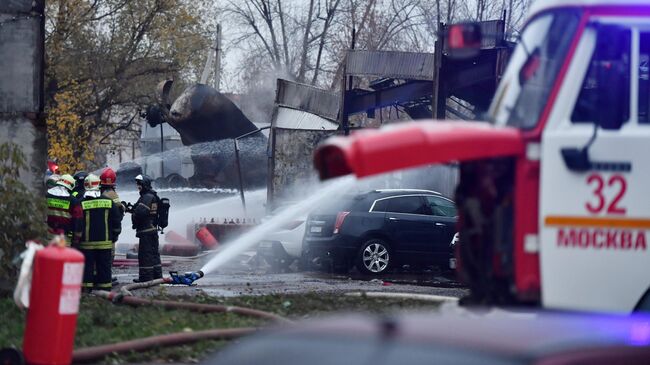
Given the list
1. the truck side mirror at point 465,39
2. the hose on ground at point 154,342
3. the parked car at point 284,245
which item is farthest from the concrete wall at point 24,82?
the parked car at point 284,245

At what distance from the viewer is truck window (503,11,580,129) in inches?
268

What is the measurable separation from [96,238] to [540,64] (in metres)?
9.29

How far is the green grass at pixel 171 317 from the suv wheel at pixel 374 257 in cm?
582

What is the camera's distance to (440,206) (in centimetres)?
2053

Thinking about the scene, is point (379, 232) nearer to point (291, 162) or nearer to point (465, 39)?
point (291, 162)

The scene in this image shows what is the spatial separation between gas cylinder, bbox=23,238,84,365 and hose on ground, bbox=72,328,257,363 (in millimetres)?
794

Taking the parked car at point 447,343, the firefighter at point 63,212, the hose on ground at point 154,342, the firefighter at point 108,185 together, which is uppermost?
the firefighter at point 108,185

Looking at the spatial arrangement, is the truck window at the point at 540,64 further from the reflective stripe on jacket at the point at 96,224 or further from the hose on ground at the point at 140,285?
the reflective stripe on jacket at the point at 96,224

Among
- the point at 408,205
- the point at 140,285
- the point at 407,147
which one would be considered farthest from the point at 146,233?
the point at 407,147

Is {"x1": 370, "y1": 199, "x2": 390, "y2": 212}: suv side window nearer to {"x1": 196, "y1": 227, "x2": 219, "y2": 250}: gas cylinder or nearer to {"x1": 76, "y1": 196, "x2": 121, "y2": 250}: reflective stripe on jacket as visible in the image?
{"x1": 196, "y1": 227, "x2": 219, "y2": 250}: gas cylinder

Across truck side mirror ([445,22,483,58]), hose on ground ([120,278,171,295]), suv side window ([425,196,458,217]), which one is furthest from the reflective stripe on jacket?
truck side mirror ([445,22,483,58])

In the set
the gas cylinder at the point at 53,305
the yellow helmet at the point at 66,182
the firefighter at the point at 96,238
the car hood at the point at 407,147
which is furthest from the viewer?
the yellow helmet at the point at 66,182

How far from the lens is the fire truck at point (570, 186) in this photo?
6660mm

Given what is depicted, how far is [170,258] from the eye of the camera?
25.2 metres
